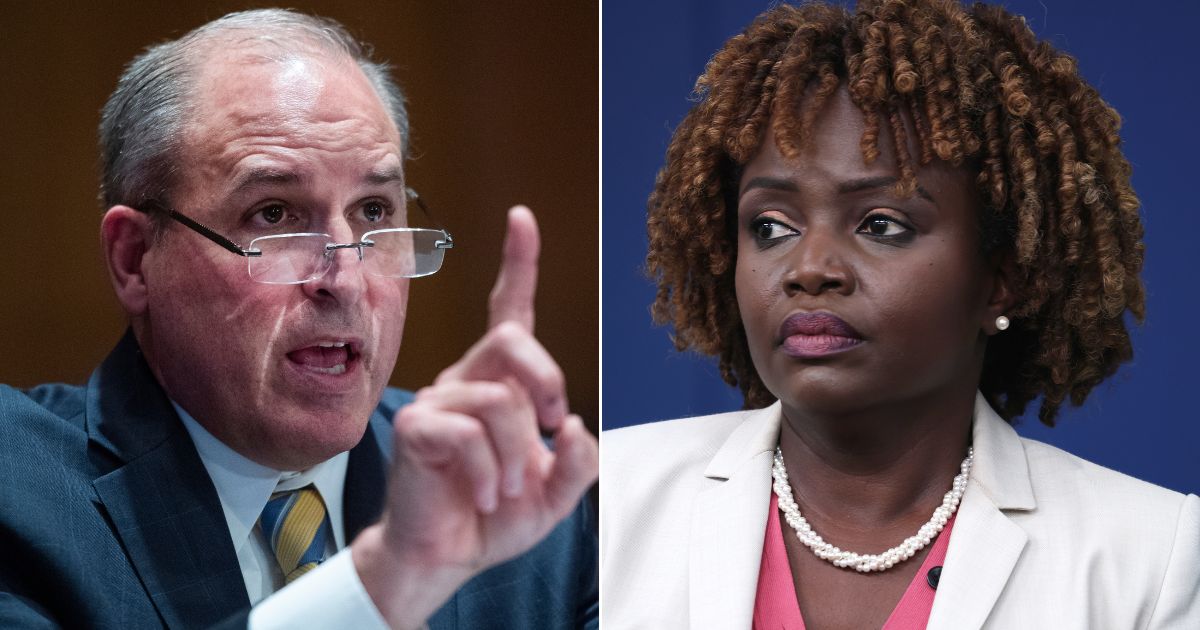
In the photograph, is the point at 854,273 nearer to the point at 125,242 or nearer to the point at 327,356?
the point at 327,356

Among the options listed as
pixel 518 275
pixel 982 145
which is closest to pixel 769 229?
pixel 982 145

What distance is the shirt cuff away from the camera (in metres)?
1.66

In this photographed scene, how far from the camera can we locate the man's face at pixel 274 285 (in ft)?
5.41

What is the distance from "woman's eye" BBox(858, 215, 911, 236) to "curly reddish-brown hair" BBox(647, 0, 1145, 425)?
6 cm

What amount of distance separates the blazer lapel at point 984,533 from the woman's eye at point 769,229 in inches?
16.3

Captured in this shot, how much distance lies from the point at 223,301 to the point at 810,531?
37.0 inches

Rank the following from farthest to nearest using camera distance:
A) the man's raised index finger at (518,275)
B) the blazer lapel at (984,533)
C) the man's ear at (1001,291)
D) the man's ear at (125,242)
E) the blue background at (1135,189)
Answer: the blue background at (1135,189) → the man's ear at (1001,291) → the blazer lapel at (984,533) → the man's ear at (125,242) → the man's raised index finger at (518,275)

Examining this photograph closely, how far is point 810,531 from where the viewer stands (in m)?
2.13

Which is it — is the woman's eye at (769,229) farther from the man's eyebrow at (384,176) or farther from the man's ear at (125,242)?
the man's ear at (125,242)

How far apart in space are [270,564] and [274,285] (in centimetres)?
34

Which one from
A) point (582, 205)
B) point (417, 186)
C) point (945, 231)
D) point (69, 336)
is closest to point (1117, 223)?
point (945, 231)

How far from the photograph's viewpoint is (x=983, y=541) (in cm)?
204

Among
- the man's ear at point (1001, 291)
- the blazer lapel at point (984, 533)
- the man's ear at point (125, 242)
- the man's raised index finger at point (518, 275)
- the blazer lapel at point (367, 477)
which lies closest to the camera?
the man's raised index finger at point (518, 275)

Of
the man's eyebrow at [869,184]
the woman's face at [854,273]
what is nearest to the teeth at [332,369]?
the woman's face at [854,273]
